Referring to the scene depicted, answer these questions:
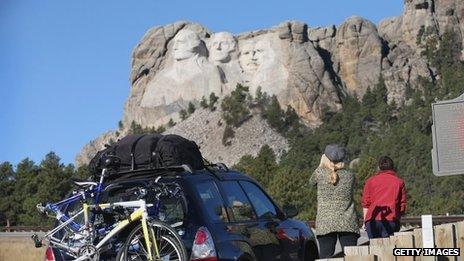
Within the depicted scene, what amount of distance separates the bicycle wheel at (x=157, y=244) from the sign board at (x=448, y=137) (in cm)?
219

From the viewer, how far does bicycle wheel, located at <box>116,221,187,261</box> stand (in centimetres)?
779

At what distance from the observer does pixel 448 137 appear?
23.8 ft

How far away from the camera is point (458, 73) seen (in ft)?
433

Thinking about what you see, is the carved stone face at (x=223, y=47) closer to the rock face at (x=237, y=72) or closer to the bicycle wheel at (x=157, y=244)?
the rock face at (x=237, y=72)

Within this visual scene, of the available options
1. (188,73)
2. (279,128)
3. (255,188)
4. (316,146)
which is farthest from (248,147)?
(255,188)

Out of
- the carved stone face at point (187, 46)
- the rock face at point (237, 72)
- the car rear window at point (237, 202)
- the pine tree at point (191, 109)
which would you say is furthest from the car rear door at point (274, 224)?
the carved stone face at point (187, 46)

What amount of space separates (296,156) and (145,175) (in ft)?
355

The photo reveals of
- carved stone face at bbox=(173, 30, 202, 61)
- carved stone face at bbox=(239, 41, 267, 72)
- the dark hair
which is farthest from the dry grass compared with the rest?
carved stone face at bbox=(173, 30, 202, 61)

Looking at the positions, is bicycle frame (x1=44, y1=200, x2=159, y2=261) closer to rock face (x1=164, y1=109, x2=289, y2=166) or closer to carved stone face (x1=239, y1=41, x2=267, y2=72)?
rock face (x1=164, y1=109, x2=289, y2=166)

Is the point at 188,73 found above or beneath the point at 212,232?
above

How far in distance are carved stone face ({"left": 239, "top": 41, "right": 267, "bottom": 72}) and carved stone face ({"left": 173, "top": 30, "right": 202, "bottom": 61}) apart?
322 inches

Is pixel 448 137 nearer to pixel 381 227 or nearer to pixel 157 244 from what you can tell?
pixel 157 244

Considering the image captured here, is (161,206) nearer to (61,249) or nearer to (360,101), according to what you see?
(61,249)

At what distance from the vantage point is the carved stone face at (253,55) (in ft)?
523
